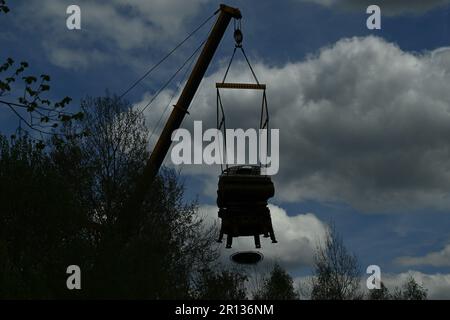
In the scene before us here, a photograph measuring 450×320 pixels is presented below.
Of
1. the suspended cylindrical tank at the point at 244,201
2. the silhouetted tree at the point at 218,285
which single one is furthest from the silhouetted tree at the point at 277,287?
the suspended cylindrical tank at the point at 244,201

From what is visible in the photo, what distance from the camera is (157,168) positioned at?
3656 cm

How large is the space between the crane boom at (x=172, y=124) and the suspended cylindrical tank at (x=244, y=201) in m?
14.2

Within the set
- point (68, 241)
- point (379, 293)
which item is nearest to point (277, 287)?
point (379, 293)

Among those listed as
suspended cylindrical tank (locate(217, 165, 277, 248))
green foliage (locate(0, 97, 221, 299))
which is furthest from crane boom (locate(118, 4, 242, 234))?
suspended cylindrical tank (locate(217, 165, 277, 248))

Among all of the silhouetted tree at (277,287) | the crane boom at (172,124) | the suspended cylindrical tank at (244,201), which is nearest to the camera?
the suspended cylindrical tank at (244,201)

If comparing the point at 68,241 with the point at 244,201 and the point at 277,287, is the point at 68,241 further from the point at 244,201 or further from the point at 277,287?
the point at 277,287

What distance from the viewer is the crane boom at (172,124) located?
34.2 m

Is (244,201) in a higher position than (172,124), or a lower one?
lower

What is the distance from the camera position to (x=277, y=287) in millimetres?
A: 50750

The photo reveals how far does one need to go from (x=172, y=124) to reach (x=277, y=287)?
67.2 feet

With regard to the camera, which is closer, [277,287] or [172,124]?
[172,124]

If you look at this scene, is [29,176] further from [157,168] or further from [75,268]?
[157,168]

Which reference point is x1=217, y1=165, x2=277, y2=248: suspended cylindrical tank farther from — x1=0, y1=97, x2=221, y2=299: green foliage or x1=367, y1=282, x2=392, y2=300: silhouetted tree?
x1=367, y1=282, x2=392, y2=300: silhouetted tree

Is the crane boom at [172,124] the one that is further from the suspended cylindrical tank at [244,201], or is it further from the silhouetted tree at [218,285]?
the suspended cylindrical tank at [244,201]
